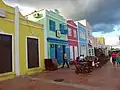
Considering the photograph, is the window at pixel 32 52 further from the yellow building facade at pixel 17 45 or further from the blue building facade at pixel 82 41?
the blue building facade at pixel 82 41

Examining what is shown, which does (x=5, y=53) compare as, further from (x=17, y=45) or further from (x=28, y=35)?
(x=28, y=35)

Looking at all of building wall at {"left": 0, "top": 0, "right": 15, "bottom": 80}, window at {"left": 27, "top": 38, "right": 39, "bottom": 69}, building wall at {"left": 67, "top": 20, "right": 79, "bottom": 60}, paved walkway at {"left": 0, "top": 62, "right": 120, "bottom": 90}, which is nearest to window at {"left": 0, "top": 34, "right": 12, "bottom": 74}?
building wall at {"left": 0, "top": 0, "right": 15, "bottom": 80}

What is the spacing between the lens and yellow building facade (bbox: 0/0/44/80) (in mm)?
12734

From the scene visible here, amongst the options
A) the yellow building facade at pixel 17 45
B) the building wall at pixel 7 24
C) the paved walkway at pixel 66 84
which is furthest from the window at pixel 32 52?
the paved walkway at pixel 66 84

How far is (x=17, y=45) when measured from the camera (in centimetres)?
1383

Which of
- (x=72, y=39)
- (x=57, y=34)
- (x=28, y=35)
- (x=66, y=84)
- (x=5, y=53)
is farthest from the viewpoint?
(x=72, y=39)

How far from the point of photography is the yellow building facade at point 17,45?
12734mm

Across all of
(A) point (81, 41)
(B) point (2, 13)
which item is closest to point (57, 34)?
(B) point (2, 13)

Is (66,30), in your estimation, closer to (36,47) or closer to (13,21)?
(36,47)

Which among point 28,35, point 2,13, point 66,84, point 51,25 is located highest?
point 51,25

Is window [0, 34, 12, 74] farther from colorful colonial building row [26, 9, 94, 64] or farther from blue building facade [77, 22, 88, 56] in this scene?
blue building facade [77, 22, 88, 56]

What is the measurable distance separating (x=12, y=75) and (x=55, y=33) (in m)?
8.45

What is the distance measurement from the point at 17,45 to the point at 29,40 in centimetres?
194

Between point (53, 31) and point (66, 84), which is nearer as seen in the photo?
point (66, 84)
